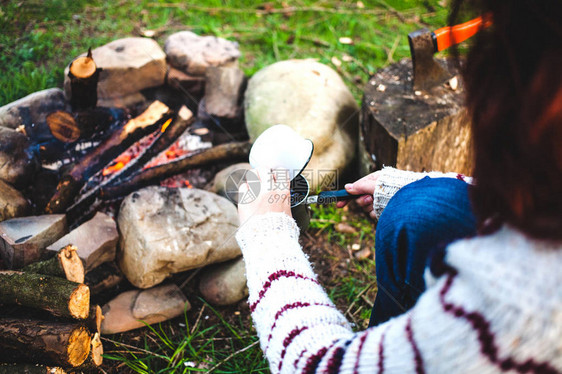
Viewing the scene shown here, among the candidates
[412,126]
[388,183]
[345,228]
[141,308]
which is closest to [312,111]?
[412,126]

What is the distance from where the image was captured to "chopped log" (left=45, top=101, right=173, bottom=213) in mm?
2342

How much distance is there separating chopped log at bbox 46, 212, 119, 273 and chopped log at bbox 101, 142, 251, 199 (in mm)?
265

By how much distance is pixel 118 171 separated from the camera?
2596 millimetres

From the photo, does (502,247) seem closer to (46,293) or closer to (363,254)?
(46,293)

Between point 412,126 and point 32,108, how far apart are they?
2.33 meters

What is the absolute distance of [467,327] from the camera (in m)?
0.70

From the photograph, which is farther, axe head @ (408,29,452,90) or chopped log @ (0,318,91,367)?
axe head @ (408,29,452,90)

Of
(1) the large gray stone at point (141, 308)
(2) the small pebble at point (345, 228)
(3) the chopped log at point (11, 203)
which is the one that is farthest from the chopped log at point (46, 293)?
(2) the small pebble at point (345, 228)

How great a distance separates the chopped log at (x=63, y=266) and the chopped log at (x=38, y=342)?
9.2 inches

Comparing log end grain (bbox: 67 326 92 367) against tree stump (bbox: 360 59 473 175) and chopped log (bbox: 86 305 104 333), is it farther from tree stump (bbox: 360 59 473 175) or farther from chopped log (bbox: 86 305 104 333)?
tree stump (bbox: 360 59 473 175)

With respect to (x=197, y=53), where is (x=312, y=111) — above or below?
below

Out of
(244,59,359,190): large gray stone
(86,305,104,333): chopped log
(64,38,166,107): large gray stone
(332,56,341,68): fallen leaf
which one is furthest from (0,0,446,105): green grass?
(86,305,104,333): chopped log

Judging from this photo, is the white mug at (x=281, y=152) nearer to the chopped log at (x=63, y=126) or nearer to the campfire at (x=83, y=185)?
the campfire at (x=83, y=185)

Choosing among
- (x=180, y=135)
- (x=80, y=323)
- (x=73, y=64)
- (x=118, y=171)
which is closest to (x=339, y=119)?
(x=180, y=135)
